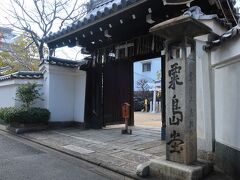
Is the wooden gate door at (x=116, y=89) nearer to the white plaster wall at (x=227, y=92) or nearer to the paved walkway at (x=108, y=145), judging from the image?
the paved walkway at (x=108, y=145)

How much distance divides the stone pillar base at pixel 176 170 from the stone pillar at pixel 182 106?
0.65 feet

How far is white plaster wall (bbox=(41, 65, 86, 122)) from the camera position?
14.3 m

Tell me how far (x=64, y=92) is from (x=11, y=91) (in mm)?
3573

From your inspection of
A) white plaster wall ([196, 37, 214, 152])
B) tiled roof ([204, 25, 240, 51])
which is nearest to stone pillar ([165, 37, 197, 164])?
tiled roof ([204, 25, 240, 51])

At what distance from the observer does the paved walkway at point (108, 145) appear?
769cm

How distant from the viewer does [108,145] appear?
32.1 ft

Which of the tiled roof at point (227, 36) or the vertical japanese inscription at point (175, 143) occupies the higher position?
the tiled roof at point (227, 36)

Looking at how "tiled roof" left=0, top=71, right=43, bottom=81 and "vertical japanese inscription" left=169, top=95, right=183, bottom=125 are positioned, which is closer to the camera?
"vertical japanese inscription" left=169, top=95, right=183, bottom=125

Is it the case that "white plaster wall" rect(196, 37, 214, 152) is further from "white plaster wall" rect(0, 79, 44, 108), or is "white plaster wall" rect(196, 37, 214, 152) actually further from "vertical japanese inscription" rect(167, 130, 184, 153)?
"white plaster wall" rect(0, 79, 44, 108)

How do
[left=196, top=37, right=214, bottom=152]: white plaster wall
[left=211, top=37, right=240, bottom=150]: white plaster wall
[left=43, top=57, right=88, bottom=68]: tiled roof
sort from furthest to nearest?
[left=43, top=57, right=88, bottom=68]: tiled roof < [left=196, top=37, right=214, bottom=152]: white plaster wall < [left=211, top=37, right=240, bottom=150]: white plaster wall

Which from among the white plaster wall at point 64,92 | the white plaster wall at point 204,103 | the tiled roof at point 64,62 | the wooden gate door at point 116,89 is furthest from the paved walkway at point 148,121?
the white plaster wall at point 204,103

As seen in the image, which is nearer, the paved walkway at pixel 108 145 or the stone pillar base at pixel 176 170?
the stone pillar base at pixel 176 170

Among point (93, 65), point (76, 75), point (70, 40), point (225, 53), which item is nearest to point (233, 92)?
point (225, 53)

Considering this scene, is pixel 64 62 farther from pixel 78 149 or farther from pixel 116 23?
pixel 78 149
